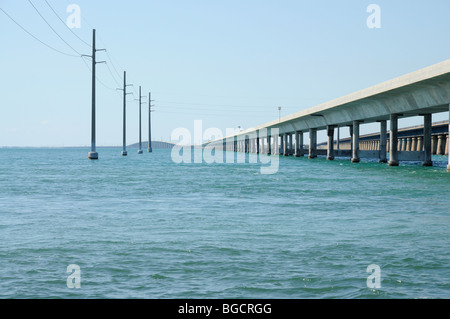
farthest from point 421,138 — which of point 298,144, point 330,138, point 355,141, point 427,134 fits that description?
point 427,134

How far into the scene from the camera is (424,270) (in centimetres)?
1020

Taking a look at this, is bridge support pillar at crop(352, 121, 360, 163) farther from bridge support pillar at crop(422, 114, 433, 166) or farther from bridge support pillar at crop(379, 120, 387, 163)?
bridge support pillar at crop(422, 114, 433, 166)

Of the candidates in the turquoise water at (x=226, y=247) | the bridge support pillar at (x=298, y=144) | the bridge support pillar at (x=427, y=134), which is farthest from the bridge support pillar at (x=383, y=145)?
the turquoise water at (x=226, y=247)

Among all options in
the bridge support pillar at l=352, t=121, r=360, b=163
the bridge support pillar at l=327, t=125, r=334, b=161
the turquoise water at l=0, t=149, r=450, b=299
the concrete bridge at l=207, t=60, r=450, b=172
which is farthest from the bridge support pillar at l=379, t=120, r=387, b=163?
the turquoise water at l=0, t=149, r=450, b=299

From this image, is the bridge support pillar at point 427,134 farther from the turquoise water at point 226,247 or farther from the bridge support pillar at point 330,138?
the turquoise water at point 226,247

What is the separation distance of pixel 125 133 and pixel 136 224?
87636mm

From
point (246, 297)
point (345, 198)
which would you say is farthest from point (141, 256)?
point (345, 198)

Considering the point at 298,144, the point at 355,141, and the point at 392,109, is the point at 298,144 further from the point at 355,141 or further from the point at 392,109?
the point at 392,109

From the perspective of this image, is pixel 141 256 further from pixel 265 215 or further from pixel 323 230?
pixel 265 215

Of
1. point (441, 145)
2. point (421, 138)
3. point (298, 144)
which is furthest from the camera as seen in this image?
point (421, 138)

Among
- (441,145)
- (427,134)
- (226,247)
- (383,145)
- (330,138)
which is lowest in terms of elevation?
(226,247)

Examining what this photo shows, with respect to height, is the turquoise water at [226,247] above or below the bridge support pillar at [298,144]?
below

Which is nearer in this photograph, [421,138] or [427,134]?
[427,134]

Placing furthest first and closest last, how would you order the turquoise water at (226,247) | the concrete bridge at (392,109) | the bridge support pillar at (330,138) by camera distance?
1. the bridge support pillar at (330,138)
2. the concrete bridge at (392,109)
3. the turquoise water at (226,247)
